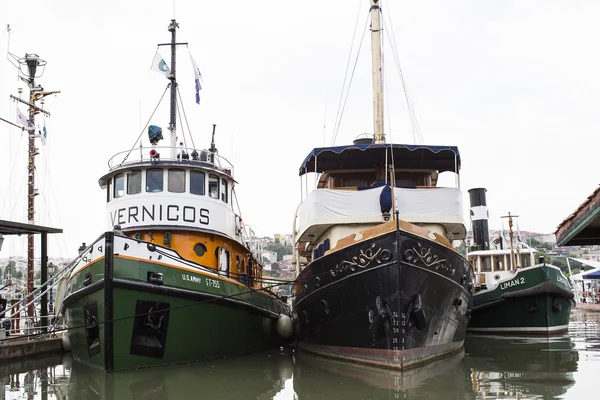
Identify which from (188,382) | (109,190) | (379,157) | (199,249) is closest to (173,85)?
(109,190)

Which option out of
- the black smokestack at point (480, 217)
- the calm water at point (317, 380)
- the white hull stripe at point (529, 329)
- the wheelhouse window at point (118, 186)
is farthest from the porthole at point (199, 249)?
the black smokestack at point (480, 217)

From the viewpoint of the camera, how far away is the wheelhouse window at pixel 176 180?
1513cm

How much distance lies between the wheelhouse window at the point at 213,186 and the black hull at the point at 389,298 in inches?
143

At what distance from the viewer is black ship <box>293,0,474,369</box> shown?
11719mm

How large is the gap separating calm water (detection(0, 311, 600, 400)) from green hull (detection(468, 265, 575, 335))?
4174 millimetres

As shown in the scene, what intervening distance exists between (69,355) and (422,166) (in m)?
11.0

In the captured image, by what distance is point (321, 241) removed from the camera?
51.5 ft

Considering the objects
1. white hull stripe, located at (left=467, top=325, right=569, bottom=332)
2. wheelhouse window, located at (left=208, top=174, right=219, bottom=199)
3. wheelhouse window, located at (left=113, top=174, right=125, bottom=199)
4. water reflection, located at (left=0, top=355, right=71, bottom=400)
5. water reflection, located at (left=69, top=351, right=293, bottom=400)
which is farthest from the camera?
white hull stripe, located at (left=467, top=325, right=569, bottom=332)

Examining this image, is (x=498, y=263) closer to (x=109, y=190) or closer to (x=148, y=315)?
(x=109, y=190)

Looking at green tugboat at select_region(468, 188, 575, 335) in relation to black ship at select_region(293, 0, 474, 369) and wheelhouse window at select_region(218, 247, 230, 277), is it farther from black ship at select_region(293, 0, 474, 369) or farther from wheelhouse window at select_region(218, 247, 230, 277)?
wheelhouse window at select_region(218, 247, 230, 277)

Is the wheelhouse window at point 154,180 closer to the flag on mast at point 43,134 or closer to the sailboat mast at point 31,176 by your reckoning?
the sailboat mast at point 31,176

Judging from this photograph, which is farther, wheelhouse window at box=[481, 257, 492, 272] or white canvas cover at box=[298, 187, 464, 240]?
wheelhouse window at box=[481, 257, 492, 272]

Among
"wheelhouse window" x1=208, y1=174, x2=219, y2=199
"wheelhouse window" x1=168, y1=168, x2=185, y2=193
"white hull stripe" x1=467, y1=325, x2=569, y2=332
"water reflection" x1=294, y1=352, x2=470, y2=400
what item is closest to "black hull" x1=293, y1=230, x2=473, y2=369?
"water reflection" x1=294, y1=352, x2=470, y2=400

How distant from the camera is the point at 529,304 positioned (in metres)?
19.4
